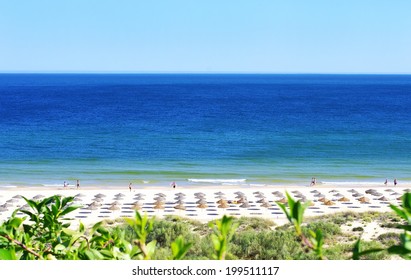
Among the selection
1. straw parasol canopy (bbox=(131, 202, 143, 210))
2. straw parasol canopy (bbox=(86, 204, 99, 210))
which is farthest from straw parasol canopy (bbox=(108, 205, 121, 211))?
straw parasol canopy (bbox=(131, 202, 143, 210))

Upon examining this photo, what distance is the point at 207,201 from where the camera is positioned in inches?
1216

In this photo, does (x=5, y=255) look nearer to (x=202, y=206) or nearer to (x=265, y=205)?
(x=202, y=206)

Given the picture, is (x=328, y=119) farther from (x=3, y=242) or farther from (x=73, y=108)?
(x=3, y=242)

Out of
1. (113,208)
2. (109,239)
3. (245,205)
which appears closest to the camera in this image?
(109,239)

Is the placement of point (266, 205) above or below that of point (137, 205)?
above

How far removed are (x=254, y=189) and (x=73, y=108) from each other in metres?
70.5

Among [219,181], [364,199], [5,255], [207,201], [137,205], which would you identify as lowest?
[219,181]

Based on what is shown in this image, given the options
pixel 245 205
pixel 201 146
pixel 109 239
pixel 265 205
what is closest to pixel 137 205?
pixel 245 205

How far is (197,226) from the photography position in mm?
22266

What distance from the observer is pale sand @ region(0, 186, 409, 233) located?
2727 cm

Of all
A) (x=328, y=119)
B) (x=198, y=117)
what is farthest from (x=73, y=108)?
(x=328, y=119)

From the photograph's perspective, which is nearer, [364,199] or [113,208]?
[113,208]
